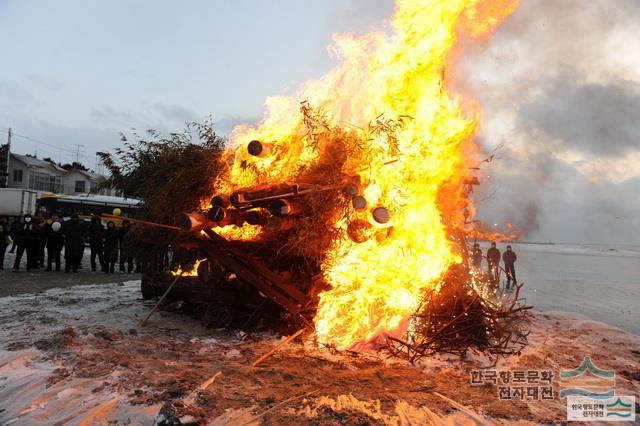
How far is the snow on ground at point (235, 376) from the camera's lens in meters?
4.64

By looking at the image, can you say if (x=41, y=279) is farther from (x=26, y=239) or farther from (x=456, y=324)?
(x=456, y=324)

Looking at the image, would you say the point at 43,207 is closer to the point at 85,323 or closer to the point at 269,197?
the point at 85,323

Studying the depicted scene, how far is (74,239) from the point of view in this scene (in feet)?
51.6

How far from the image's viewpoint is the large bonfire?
766cm

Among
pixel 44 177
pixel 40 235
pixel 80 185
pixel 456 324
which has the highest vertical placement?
pixel 44 177

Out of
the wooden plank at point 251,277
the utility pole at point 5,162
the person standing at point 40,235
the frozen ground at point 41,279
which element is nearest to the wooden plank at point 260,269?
the wooden plank at point 251,277

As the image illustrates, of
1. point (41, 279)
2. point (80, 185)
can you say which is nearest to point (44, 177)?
point (80, 185)

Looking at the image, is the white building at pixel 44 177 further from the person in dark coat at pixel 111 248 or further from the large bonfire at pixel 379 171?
the large bonfire at pixel 379 171

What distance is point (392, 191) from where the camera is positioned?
27.0 feet

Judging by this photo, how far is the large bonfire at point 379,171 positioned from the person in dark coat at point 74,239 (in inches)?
365

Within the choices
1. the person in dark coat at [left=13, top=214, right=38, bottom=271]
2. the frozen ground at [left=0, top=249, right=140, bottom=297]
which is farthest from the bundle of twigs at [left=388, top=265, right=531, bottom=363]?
the person in dark coat at [left=13, top=214, right=38, bottom=271]

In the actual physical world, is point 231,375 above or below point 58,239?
below

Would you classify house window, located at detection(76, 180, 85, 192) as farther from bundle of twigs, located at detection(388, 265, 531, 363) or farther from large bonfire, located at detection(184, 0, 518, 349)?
bundle of twigs, located at detection(388, 265, 531, 363)

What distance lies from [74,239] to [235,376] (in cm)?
1289
